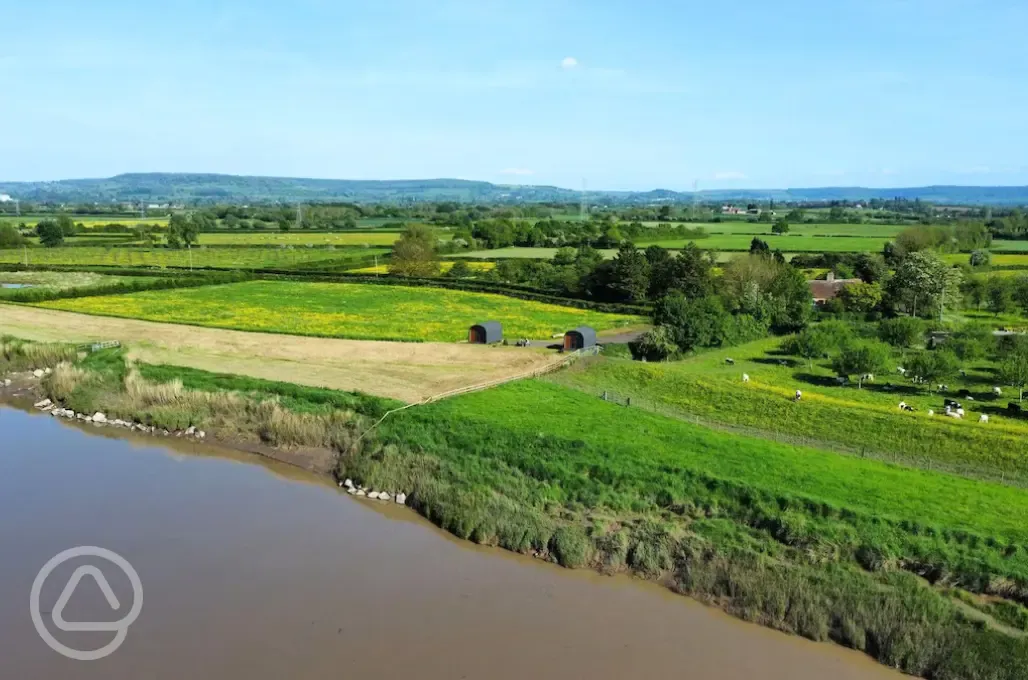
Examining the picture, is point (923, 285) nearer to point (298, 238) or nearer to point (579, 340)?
point (579, 340)

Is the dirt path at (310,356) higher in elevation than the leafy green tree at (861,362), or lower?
lower

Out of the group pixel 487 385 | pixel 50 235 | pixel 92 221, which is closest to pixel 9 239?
pixel 50 235

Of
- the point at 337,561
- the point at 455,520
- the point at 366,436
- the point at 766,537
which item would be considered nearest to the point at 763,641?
the point at 766,537

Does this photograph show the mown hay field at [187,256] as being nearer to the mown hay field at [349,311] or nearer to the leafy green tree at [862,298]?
the mown hay field at [349,311]

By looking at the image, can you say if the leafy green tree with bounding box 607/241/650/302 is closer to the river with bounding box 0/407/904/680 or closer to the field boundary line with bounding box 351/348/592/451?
the field boundary line with bounding box 351/348/592/451

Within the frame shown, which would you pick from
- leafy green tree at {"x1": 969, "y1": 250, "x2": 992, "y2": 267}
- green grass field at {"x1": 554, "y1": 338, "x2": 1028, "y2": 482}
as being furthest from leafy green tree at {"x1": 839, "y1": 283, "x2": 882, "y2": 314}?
leafy green tree at {"x1": 969, "y1": 250, "x2": 992, "y2": 267}

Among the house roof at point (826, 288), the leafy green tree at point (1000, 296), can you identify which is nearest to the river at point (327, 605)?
the house roof at point (826, 288)

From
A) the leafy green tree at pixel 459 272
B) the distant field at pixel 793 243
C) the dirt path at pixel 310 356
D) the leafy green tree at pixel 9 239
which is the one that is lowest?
the dirt path at pixel 310 356
